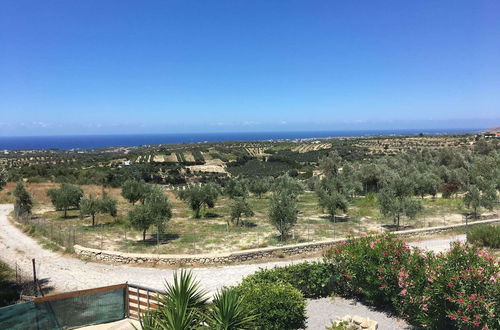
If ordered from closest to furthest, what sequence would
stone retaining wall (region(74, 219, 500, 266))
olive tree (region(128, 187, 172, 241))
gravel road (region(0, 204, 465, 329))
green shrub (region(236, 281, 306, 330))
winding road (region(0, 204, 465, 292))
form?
green shrub (region(236, 281, 306, 330))
gravel road (region(0, 204, 465, 329))
winding road (region(0, 204, 465, 292))
stone retaining wall (region(74, 219, 500, 266))
olive tree (region(128, 187, 172, 241))

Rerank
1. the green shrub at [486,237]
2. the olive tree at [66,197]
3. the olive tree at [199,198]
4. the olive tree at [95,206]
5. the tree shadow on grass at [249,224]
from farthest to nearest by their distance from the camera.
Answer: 1. the olive tree at [199,198]
2. the olive tree at [66,197]
3. the olive tree at [95,206]
4. the tree shadow on grass at [249,224]
5. the green shrub at [486,237]

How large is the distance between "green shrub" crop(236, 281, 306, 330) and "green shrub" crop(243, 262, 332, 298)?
188 cm

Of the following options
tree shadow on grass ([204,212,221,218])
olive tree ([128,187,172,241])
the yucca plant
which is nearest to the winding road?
olive tree ([128,187,172,241])

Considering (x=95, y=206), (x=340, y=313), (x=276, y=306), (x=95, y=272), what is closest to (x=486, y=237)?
(x=340, y=313)

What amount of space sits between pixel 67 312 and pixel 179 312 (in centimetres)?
444

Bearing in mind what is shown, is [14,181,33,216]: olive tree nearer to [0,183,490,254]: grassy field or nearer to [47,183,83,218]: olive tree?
[0,183,490,254]: grassy field

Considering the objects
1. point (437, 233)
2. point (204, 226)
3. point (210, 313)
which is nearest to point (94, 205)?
point (204, 226)

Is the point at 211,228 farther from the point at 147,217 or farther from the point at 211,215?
the point at 211,215

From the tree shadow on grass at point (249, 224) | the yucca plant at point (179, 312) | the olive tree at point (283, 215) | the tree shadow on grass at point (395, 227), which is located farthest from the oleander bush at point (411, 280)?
the tree shadow on grass at point (249, 224)

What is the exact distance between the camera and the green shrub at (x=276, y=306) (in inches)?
359

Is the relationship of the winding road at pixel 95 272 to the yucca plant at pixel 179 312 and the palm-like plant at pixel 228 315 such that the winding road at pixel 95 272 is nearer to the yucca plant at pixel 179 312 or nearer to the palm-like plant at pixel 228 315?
the yucca plant at pixel 179 312

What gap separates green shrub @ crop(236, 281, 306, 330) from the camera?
9.11m

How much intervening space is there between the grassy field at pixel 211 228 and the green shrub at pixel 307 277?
832 cm

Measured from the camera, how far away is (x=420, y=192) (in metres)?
40.9
